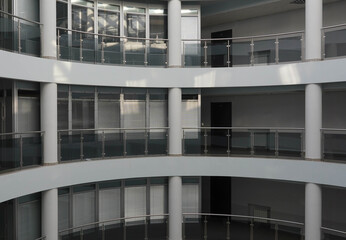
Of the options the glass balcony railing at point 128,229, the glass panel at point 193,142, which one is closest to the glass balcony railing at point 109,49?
the glass panel at point 193,142

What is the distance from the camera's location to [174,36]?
13164 mm

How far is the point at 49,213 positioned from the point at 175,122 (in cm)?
448

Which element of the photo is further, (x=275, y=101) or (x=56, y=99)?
(x=275, y=101)

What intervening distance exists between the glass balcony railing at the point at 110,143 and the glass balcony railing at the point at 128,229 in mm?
2050

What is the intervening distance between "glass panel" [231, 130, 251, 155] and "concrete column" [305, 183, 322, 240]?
2047mm

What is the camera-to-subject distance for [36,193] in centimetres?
1159

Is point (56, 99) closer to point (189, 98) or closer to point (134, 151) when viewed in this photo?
point (134, 151)

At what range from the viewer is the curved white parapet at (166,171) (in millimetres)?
10532

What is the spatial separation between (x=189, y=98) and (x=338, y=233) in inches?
231

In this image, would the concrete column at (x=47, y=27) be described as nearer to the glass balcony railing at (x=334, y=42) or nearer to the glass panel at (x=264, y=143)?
the glass panel at (x=264, y=143)

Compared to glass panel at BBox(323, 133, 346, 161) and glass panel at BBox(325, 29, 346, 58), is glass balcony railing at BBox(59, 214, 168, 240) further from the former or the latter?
glass panel at BBox(325, 29, 346, 58)

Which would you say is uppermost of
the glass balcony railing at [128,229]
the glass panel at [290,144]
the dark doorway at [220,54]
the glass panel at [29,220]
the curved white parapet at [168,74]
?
the dark doorway at [220,54]

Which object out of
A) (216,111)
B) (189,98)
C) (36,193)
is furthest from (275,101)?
(36,193)

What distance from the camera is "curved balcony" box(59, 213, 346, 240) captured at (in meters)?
12.7
